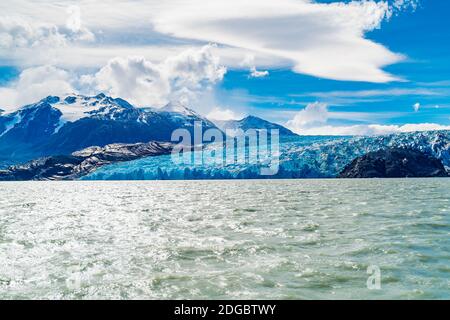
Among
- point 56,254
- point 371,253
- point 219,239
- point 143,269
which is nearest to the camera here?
point 143,269

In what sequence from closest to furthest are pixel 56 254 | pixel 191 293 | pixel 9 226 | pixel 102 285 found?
pixel 191 293 < pixel 102 285 < pixel 56 254 < pixel 9 226

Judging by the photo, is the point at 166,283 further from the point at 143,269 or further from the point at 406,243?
the point at 406,243

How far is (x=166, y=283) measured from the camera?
16.0 meters

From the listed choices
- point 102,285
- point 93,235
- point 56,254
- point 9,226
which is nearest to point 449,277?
point 102,285

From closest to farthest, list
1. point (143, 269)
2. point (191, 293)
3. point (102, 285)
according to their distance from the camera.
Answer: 1. point (191, 293)
2. point (102, 285)
3. point (143, 269)

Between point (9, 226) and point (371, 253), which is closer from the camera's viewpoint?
point (371, 253)

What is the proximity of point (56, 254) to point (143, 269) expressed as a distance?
6.43 m

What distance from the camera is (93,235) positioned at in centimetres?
2894
